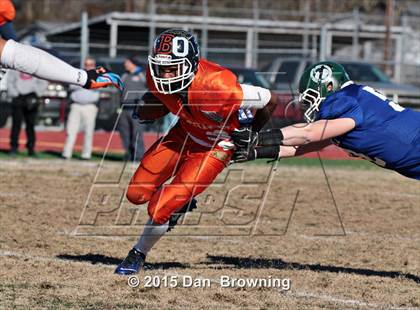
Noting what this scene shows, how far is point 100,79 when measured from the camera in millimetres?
6844

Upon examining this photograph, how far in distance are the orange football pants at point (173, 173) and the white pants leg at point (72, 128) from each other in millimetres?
7729

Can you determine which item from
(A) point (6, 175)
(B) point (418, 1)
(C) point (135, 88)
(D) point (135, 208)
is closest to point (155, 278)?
(D) point (135, 208)

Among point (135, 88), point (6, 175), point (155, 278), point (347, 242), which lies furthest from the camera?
point (135, 88)

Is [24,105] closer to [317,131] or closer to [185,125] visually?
[185,125]

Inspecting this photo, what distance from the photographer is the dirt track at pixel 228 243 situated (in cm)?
584

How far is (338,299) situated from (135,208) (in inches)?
168

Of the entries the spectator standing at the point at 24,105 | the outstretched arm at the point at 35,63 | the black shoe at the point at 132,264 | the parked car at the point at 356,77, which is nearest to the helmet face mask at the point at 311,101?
the black shoe at the point at 132,264

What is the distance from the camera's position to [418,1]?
130 feet

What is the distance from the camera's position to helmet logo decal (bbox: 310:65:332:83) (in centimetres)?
595

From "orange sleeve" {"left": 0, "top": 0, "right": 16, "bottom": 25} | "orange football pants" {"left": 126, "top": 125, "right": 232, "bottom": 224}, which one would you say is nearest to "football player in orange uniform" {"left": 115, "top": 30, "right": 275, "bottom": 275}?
"orange football pants" {"left": 126, "top": 125, "right": 232, "bottom": 224}

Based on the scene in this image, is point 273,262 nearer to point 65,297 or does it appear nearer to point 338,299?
point 338,299

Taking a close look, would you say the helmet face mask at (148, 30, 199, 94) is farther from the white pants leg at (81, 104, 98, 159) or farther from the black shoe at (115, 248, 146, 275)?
the white pants leg at (81, 104, 98, 159)

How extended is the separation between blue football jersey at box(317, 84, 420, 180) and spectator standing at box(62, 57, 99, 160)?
29.0ft

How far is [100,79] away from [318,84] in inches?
68.2
